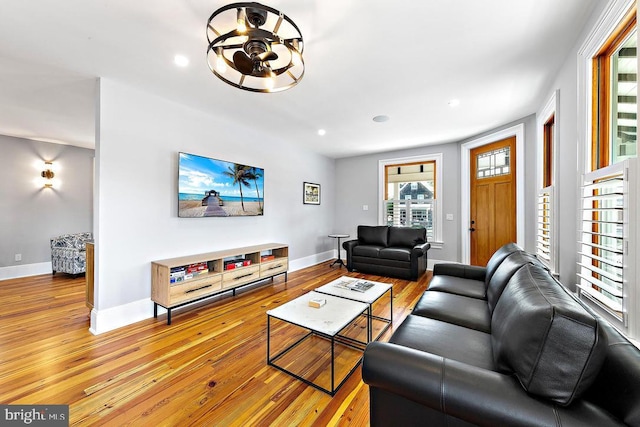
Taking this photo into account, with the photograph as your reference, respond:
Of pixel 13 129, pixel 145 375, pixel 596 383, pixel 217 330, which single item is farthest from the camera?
pixel 13 129

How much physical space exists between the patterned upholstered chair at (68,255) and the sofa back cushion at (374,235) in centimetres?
501

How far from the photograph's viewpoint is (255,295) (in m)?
3.60

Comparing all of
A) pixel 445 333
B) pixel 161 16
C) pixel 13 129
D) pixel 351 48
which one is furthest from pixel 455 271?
pixel 13 129

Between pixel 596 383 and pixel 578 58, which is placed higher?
pixel 578 58

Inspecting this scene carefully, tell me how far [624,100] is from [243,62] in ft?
7.64

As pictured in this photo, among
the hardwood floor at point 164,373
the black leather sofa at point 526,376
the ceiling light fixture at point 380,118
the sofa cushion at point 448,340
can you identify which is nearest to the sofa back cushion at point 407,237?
the hardwood floor at point 164,373

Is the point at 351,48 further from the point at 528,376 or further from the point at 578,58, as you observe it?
the point at 528,376

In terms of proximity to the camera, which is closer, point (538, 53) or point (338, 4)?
point (338, 4)

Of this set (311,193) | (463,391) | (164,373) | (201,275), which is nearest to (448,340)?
(463,391)

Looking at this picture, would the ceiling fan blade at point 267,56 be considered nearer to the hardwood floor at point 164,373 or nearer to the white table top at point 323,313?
the white table top at point 323,313

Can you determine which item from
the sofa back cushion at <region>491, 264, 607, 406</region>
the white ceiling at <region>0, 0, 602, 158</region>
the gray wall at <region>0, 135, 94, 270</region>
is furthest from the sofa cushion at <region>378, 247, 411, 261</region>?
the gray wall at <region>0, 135, 94, 270</region>

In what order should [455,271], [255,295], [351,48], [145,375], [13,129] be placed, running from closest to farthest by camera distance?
[145,375]
[351,48]
[455,271]
[255,295]
[13,129]

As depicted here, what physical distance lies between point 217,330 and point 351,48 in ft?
9.50

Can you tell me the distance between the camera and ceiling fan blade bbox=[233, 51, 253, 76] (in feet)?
5.51
